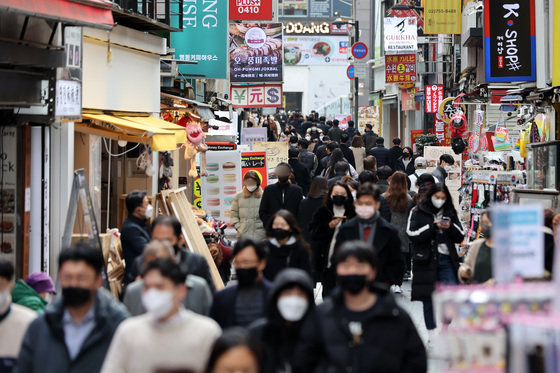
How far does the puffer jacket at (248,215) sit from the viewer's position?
13.8 metres

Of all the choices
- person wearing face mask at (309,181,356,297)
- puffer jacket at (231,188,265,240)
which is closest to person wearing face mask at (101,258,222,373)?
person wearing face mask at (309,181,356,297)

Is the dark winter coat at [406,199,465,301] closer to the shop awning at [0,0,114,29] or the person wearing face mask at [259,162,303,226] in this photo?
the person wearing face mask at [259,162,303,226]

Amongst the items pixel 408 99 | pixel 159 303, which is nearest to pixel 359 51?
pixel 408 99

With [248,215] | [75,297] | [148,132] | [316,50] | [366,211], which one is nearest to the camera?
[75,297]

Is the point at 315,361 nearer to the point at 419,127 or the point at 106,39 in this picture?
the point at 106,39

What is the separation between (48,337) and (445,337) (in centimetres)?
212

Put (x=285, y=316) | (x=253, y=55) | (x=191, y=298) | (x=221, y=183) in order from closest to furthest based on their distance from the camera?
(x=285, y=316) → (x=191, y=298) → (x=221, y=183) → (x=253, y=55)

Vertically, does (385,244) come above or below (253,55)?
below

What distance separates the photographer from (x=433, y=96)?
37188 millimetres

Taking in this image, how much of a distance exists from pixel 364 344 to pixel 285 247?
12.2 ft

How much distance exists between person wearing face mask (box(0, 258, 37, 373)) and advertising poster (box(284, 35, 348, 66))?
92124 mm

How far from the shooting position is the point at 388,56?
40.4 metres

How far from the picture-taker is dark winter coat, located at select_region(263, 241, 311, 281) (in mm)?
9219

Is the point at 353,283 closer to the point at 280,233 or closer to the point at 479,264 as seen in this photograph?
the point at 280,233
